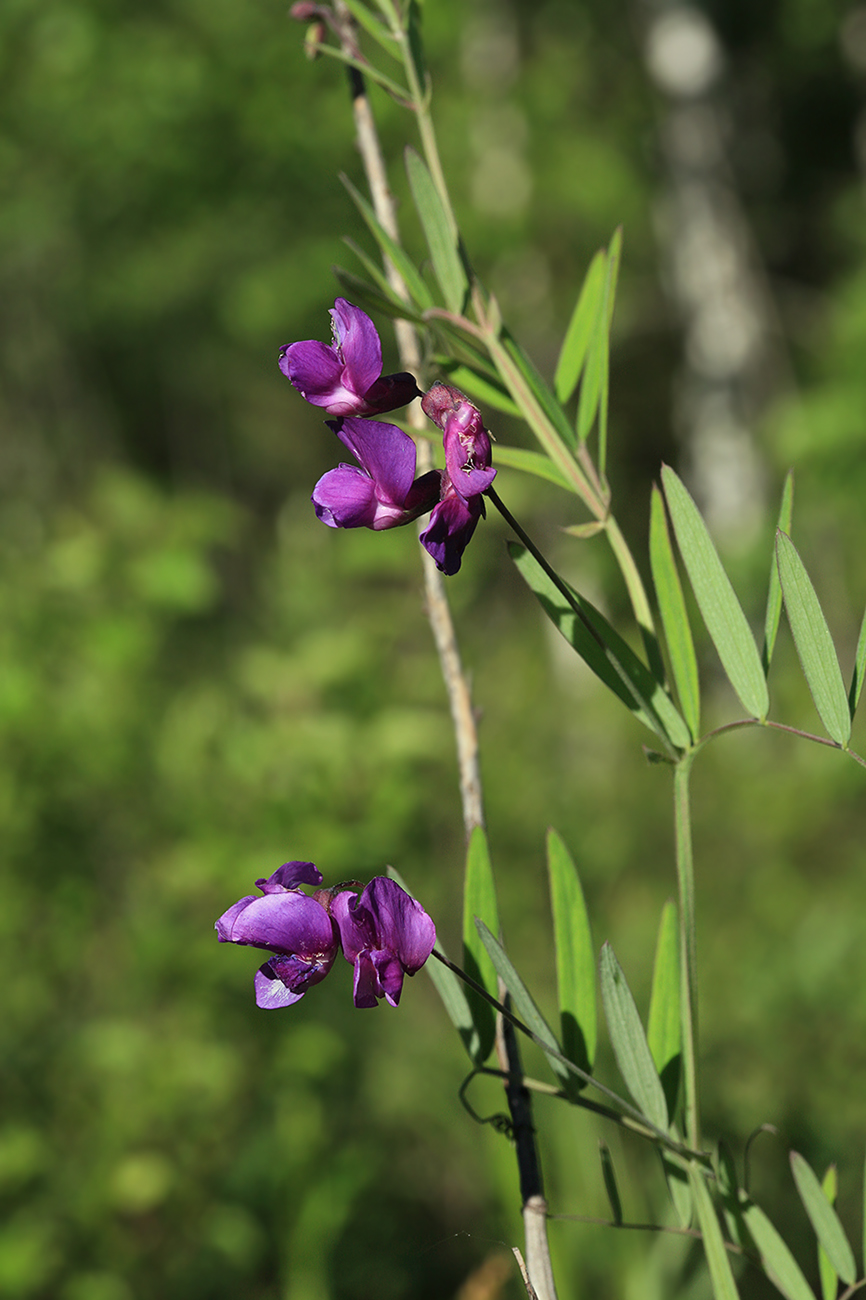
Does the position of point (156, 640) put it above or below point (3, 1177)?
above

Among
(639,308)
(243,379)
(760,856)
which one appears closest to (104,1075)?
(760,856)

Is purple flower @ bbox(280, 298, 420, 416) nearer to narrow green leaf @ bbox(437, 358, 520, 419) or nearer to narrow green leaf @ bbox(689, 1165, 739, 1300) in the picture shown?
narrow green leaf @ bbox(437, 358, 520, 419)

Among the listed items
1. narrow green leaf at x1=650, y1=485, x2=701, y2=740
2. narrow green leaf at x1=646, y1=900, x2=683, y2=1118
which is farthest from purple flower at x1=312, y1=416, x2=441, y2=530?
narrow green leaf at x1=646, y1=900, x2=683, y2=1118

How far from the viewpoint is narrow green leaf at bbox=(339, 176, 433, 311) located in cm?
49

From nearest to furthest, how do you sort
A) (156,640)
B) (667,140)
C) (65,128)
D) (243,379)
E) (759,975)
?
1. (156,640)
2. (759,975)
3. (65,128)
4. (667,140)
5. (243,379)

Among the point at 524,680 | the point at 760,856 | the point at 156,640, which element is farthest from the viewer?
the point at 760,856

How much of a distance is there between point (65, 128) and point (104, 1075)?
3672mm

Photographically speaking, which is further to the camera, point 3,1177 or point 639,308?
point 639,308

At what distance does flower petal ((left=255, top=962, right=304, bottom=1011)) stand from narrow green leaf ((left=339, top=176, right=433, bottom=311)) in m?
0.30

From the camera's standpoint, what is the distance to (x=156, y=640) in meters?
1.93

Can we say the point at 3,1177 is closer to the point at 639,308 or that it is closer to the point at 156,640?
the point at 156,640

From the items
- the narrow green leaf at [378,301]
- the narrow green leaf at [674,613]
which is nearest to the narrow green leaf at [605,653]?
the narrow green leaf at [674,613]

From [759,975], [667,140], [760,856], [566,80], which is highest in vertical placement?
[566,80]

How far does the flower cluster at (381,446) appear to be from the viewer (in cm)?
39
